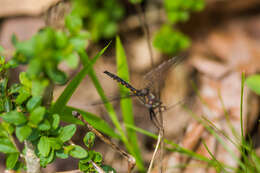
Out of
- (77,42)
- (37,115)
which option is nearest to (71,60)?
(77,42)

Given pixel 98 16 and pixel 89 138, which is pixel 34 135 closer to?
pixel 89 138

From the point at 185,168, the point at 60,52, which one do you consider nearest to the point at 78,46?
the point at 60,52

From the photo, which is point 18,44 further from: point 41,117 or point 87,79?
point 87,79

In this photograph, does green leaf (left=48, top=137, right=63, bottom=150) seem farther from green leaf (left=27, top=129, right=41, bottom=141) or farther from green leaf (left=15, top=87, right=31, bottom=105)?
green leaf (left=15, top=87, right=31, bottom=105)

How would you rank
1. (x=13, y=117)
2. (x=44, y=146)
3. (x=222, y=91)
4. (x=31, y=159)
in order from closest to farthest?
(x=13, y=117) → (x=44, y=146) → (x=31, y=159) → (x=222, y=91)

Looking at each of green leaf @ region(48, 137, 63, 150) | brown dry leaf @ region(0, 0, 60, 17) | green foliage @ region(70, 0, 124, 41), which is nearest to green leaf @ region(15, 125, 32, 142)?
green leaf @ region(48, 137, 63, 150)

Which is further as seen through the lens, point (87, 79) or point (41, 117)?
point (87, 79)

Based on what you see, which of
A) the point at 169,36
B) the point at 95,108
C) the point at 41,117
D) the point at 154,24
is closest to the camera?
the point at 41,117

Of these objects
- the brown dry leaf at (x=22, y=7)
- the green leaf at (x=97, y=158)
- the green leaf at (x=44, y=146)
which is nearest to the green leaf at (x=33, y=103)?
the green leaf at (x=44, y=146)
